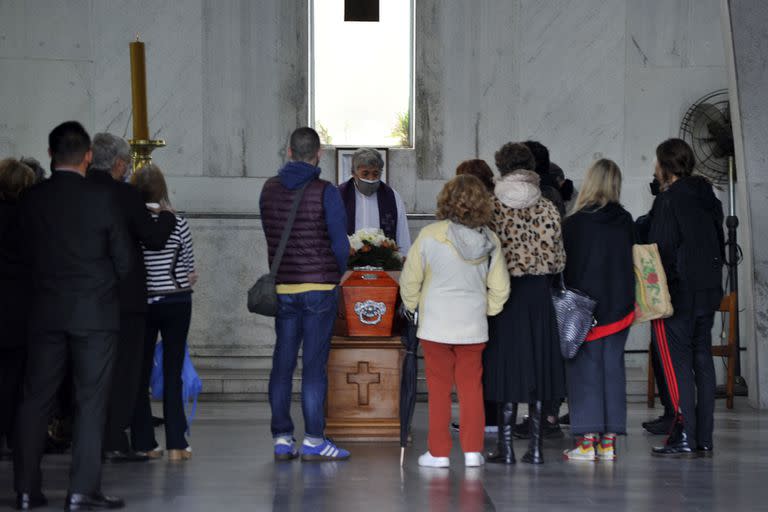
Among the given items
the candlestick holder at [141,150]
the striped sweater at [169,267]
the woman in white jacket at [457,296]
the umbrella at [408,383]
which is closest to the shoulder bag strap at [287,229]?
the striped sweater at [169,267]

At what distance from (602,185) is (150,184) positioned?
8.07ft

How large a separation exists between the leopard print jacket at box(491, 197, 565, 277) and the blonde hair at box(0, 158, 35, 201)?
2.46 m

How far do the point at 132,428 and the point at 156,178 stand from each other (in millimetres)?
1429

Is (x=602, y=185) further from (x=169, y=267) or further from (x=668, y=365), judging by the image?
(x=169, y=267)

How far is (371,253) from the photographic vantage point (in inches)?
299

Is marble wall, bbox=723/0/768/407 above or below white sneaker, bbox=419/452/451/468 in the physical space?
above

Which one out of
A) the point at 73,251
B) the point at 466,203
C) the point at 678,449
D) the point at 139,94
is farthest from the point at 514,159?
the point at 73,251

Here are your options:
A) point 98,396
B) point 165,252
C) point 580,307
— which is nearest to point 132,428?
point 165,252

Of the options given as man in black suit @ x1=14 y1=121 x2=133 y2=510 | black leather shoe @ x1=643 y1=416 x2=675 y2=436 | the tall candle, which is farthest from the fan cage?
man in black suit @ x1=14 y1=121 x2=133 y2=510

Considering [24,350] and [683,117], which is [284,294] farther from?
[683,117]

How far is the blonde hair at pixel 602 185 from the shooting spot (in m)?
6.97

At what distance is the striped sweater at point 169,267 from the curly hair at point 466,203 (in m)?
1.42

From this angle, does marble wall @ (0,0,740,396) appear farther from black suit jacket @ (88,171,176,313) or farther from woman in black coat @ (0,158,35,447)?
woman in black coat @ (0,158,35,447)

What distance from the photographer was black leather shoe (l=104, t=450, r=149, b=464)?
273 inches
